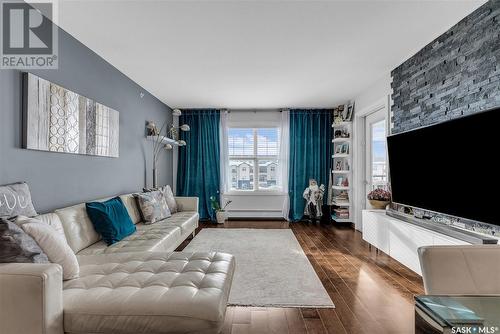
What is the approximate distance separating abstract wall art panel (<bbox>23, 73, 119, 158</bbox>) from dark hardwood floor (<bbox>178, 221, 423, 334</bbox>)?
6.83 feet

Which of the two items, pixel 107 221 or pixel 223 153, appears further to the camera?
pixel 223 153

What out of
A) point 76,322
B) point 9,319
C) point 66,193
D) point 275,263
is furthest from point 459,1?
point 66,193

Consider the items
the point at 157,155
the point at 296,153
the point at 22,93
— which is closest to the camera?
the point at 22,93

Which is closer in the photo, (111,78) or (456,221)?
(456,221)

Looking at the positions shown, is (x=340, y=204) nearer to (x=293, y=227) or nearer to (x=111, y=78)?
(x=293, y=227)

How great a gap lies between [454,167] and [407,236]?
91 centimetres

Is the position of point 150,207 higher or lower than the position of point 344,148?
lower

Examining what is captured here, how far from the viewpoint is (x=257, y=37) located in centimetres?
290

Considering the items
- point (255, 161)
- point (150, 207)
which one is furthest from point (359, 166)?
point (150, 207)

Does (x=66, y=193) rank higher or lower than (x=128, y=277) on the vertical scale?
higher

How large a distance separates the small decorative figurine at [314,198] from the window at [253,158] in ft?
2.46

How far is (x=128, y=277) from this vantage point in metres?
1.76

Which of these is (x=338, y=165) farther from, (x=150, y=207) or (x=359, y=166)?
(x=150, y=207)

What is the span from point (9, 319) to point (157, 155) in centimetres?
414
